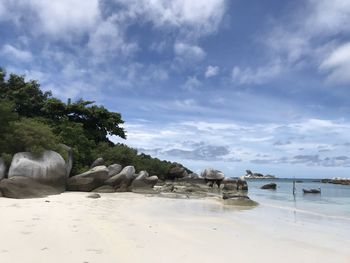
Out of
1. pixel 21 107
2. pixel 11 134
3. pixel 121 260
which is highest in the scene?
pixel 21 107

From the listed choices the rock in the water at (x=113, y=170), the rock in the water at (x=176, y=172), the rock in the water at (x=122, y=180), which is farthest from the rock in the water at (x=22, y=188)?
the rock in the water at (x=176, y=172)

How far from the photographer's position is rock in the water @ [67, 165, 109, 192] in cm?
2055

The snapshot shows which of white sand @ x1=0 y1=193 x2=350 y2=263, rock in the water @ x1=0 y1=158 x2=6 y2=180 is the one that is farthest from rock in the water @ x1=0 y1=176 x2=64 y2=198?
white sand @ x1=0 y1=193 x2=350 y2=263

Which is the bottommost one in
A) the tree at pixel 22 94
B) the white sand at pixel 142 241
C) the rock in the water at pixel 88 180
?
the white sand at pixel 142 241

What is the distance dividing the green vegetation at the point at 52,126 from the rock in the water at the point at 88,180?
1.87 m

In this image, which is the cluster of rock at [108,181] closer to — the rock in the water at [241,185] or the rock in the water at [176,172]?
the rock in the water at [241,185]

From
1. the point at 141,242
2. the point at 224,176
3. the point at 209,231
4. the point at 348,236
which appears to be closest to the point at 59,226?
the point at 141,242

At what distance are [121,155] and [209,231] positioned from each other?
23.6m

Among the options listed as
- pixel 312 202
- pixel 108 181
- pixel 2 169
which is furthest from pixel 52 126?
pixel 312 202

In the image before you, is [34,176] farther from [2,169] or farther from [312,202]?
[312,202]

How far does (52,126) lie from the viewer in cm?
2839

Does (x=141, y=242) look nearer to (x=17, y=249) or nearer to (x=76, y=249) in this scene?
(x=76, y=249)

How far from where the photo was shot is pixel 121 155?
32.5m

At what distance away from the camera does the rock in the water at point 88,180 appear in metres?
20.5
